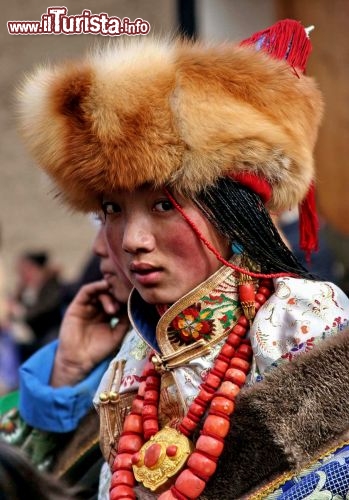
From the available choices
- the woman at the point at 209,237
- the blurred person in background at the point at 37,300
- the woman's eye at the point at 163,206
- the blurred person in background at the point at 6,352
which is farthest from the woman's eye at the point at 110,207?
the blurred person in background at the point at 37,300

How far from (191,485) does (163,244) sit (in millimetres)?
497

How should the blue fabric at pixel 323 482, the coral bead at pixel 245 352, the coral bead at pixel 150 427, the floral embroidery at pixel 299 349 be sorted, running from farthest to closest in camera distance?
the coral bead at pixel 150 427 < the coral bead at pixel 245 352 < the floral embroidery at pixel 299 349 < the blue fabric at pixel 323 482

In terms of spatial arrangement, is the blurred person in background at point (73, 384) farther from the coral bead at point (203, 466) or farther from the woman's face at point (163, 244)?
the coral bead at point (203, 466)

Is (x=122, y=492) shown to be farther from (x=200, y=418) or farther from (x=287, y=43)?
(x=287, y=43)

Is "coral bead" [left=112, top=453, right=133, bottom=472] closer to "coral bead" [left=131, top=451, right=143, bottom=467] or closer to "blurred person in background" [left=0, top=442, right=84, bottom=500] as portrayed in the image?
"coral bead" [left=131, top=451, right=143, bottom=467]

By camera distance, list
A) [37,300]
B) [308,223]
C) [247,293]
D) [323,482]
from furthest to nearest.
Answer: [37,300], [308,223], [247,293], [323,482]

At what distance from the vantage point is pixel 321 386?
185cm

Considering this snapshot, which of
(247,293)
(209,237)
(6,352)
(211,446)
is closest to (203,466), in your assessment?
(211,446)

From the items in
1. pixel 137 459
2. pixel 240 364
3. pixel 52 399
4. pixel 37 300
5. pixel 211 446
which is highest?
pixel 240 364

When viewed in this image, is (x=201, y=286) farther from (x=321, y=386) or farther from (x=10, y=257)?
(x=10, y=257)

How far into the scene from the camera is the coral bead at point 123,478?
204 cm

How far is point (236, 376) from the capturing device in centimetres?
198

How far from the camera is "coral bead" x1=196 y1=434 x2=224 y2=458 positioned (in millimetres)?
1911

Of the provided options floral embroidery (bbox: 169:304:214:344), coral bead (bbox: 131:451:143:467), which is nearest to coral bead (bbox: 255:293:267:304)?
floral embroidery (bbox: 169:304:214:344)
